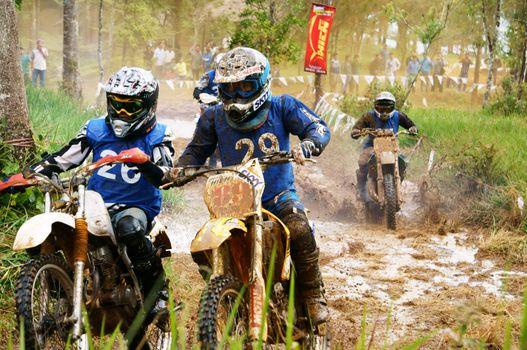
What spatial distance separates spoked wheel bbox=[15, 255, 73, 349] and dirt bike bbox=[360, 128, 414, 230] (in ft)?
21.6

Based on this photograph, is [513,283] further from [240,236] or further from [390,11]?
[390,11]

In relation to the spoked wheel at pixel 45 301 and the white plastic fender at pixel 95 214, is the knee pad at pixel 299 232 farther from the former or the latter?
the spoked wheel at pixel 45 301

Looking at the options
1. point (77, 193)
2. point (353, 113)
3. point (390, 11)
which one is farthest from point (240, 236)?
point (390, 11)

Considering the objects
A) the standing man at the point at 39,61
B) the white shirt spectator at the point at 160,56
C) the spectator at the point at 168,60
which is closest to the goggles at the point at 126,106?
the standing man at the point at 39,61

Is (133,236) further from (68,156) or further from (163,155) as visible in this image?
(68,156)

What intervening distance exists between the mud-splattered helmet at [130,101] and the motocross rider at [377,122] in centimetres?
620

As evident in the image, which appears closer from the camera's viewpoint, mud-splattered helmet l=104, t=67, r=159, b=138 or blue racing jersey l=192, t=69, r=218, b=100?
mud-splattered helmet l=104, t=67, r=159, b=138

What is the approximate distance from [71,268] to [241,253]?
100 cm

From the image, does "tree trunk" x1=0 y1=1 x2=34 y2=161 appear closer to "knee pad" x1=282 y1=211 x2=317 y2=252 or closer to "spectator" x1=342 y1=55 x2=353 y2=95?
"knee pad" x1=282 y1=211 x2=317 y2=252

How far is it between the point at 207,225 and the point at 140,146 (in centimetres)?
122

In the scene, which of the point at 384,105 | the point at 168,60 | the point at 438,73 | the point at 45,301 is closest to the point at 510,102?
the point at 384,105

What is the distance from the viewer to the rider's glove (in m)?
4.40

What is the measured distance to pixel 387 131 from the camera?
10.5 m

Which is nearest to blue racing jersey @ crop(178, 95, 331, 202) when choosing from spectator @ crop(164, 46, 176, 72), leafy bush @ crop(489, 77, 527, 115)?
leafy bush @ crop(489, 77, 527, 115)
